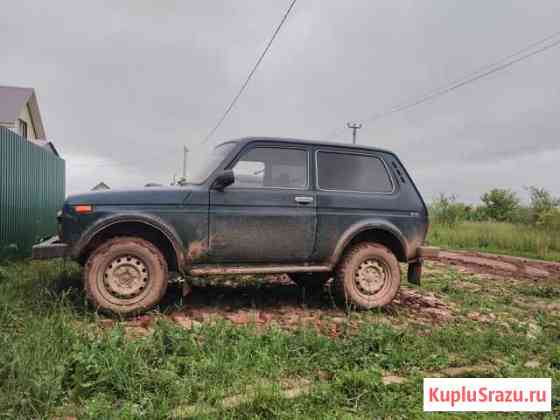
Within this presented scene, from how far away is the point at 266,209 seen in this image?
4.12 m

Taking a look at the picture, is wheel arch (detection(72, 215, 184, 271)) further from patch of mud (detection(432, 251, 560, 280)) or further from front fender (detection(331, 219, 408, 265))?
patch of mud (detection(432, 251, 560, 280))

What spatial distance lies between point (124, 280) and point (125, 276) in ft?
0.14

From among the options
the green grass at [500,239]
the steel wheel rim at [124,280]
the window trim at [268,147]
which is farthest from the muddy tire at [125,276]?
the green grass at [500,239]

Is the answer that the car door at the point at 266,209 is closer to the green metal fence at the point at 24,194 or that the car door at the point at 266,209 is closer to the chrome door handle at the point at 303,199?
the chrome door handle at the point at 303,199

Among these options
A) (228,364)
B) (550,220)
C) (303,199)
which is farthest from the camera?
(550,220)

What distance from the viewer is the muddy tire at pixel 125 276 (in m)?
3.66

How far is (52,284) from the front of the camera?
4.56 m

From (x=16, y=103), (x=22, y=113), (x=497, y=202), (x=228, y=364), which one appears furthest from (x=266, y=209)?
(x=497, y=202)

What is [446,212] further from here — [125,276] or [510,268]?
[125,276]

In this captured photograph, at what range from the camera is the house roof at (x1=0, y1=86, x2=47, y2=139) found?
21016 mm

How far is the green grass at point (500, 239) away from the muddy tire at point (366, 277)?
382 inches

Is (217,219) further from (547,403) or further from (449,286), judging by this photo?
(449,286)

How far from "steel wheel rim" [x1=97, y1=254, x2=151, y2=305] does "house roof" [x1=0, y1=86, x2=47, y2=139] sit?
22488 millimetres

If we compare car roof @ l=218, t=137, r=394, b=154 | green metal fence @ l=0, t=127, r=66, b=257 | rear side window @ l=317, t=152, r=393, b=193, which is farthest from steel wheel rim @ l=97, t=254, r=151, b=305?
green metal fence @ l=0, t=127, r=66, b=257
